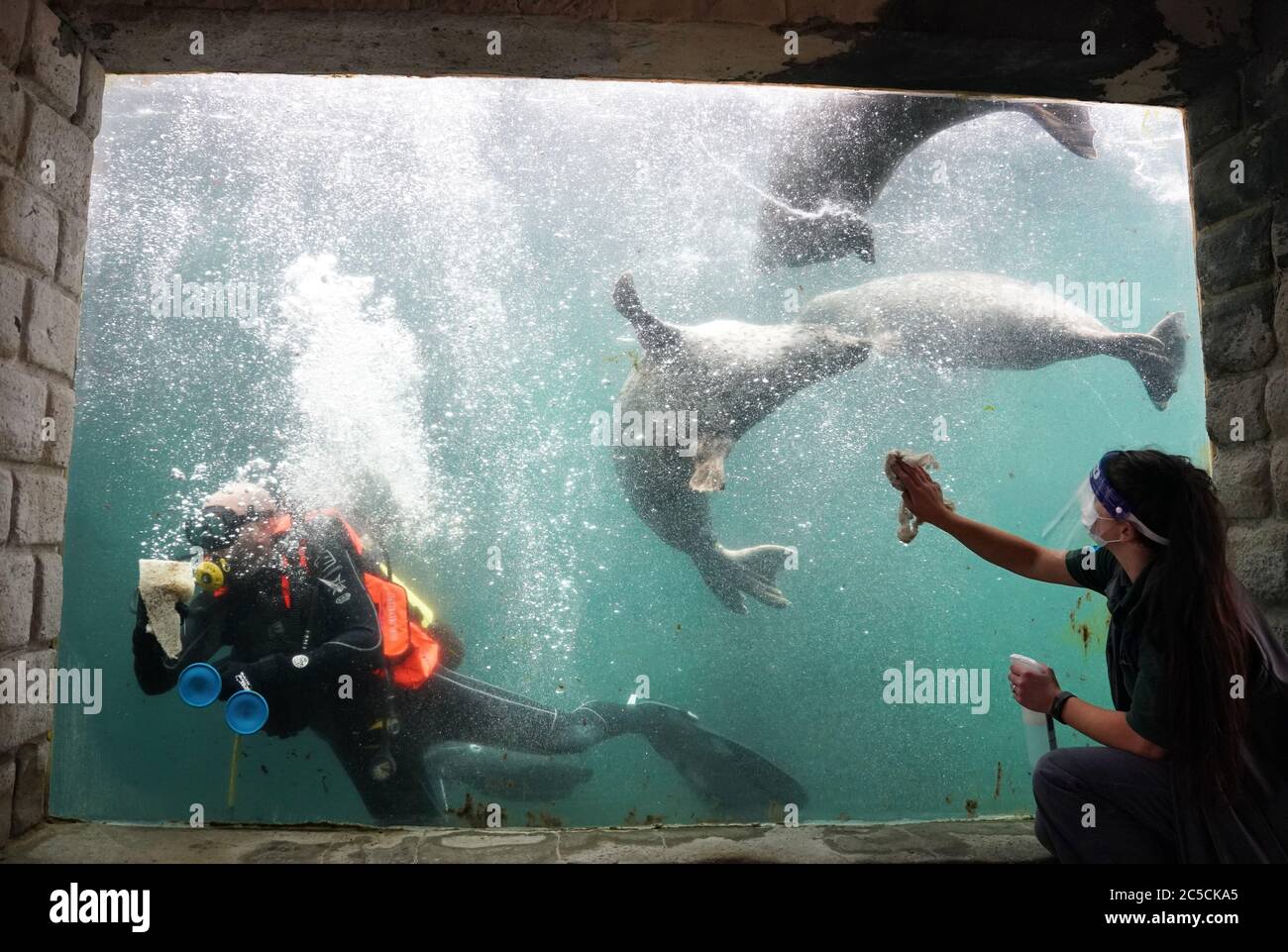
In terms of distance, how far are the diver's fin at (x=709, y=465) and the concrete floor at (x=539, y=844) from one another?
2574 mm

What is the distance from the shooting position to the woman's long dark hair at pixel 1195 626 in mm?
1696

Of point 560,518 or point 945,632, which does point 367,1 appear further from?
point 945,632

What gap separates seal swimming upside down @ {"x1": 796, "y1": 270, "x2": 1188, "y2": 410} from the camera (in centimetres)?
600

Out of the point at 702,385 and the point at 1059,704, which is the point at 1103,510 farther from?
the point at 702,385

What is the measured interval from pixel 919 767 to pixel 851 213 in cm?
1852

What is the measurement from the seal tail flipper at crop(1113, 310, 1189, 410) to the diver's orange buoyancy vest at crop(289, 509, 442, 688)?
18.9 feet

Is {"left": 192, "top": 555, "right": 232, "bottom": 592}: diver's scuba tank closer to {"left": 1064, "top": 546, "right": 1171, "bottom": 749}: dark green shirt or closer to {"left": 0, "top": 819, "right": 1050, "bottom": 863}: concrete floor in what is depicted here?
{"left": 0, "top": 819, "right": 1050, "bottom": 863}: concrete floor

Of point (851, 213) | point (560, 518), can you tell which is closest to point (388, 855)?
point (851, 213)

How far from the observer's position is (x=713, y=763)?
323 inches

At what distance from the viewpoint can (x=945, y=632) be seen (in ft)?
87.4

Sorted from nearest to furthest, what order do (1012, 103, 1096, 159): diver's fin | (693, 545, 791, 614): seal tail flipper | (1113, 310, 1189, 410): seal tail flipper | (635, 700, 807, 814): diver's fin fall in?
(1012, 103, 1096, 159): diver's fin, (1113, 310, 1189, 410): seal tail flipper, (693, 545, 791, 614): seal tail flipper, (635, 700, 807, 814): diver's fin

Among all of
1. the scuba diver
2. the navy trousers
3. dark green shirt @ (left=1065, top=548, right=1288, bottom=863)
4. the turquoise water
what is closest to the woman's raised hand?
dark green shirt @ (left=1065, top=548, right=1288, bottom=863)

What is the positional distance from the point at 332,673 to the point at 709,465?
2703mm

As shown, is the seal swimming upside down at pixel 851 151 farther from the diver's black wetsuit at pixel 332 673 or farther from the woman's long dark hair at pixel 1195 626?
the diver's black wetsuit at pixel 332 673
